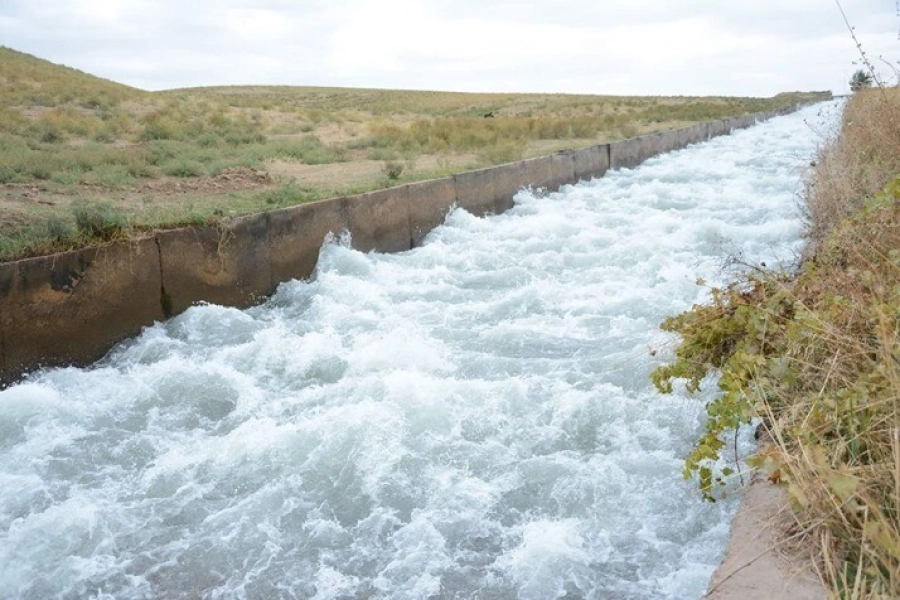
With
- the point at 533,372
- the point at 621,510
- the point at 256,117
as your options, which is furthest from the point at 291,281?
the point at 256,117

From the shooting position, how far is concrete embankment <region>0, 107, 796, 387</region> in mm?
6668

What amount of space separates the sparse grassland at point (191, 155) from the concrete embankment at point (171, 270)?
0.27m

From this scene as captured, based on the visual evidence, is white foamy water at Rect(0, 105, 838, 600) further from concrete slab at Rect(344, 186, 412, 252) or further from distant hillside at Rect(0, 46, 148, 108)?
distant hillside at Rect(0, 46, 148, 108)

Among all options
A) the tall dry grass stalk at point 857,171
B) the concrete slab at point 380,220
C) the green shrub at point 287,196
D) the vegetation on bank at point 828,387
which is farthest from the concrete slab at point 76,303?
the tall dry grass stalk at point 857,171

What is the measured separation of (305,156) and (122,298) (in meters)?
9.17

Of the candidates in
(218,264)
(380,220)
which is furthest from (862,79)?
(218,264)

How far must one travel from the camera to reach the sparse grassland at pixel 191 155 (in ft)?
29.8

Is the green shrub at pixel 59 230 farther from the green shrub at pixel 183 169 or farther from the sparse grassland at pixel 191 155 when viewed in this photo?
the green shrub at pixel 183 169

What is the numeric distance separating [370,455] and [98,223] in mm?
3845

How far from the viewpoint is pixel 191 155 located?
47.8 feet

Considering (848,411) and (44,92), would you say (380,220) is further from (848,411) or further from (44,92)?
(44,92)

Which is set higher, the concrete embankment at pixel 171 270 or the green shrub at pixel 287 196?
the green shrub at pixel 287 196

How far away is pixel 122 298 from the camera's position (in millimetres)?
7469

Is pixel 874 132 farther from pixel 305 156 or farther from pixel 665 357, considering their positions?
pixel 305 156
